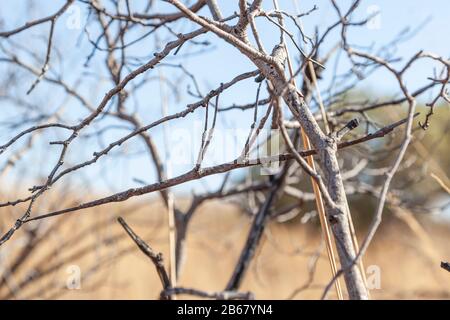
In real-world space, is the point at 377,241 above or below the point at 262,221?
above

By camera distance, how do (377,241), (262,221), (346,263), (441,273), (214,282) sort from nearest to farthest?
(346,263) < (262,221) < (441,273) < (214,282) < (377,241)

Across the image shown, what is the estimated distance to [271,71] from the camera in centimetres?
97

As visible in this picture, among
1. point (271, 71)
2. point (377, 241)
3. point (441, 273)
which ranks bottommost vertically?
point (271, 71)
